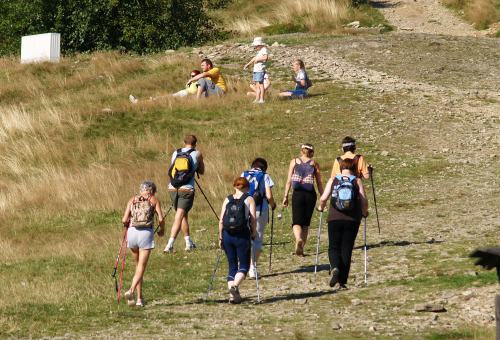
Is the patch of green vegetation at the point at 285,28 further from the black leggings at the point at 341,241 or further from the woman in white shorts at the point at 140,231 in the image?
the woman in white shorts at the point at 140,231

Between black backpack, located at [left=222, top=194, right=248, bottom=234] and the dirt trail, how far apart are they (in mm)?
33257

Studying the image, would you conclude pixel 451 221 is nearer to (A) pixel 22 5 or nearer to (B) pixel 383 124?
(B) pixel 383 124

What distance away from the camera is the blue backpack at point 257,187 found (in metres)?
16.1

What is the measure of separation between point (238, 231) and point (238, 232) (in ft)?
0.09

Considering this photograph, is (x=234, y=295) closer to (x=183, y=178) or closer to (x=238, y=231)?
(x=238, y=231)

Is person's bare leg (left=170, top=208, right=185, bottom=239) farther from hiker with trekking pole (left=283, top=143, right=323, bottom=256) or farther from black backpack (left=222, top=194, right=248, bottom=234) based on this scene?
black backpack (left=222, top=194, right=248, bottom=234)

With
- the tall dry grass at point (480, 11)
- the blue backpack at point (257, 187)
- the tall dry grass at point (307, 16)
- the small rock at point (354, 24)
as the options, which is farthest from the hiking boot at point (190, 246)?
the tall dry grass at point (480, 11)

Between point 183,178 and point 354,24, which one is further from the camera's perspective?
point 354,24

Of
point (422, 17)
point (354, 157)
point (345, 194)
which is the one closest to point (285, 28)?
point (422, 17)

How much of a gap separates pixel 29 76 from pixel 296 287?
2220cm

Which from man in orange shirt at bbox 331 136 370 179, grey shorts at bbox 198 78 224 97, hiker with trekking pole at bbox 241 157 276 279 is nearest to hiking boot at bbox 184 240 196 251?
hiker with trekking pole at bbox 241 157 276 279

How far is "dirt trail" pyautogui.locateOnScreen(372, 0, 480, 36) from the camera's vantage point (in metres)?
47.6

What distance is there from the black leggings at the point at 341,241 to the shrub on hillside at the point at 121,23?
27.1 metres

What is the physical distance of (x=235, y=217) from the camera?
1436 cm
